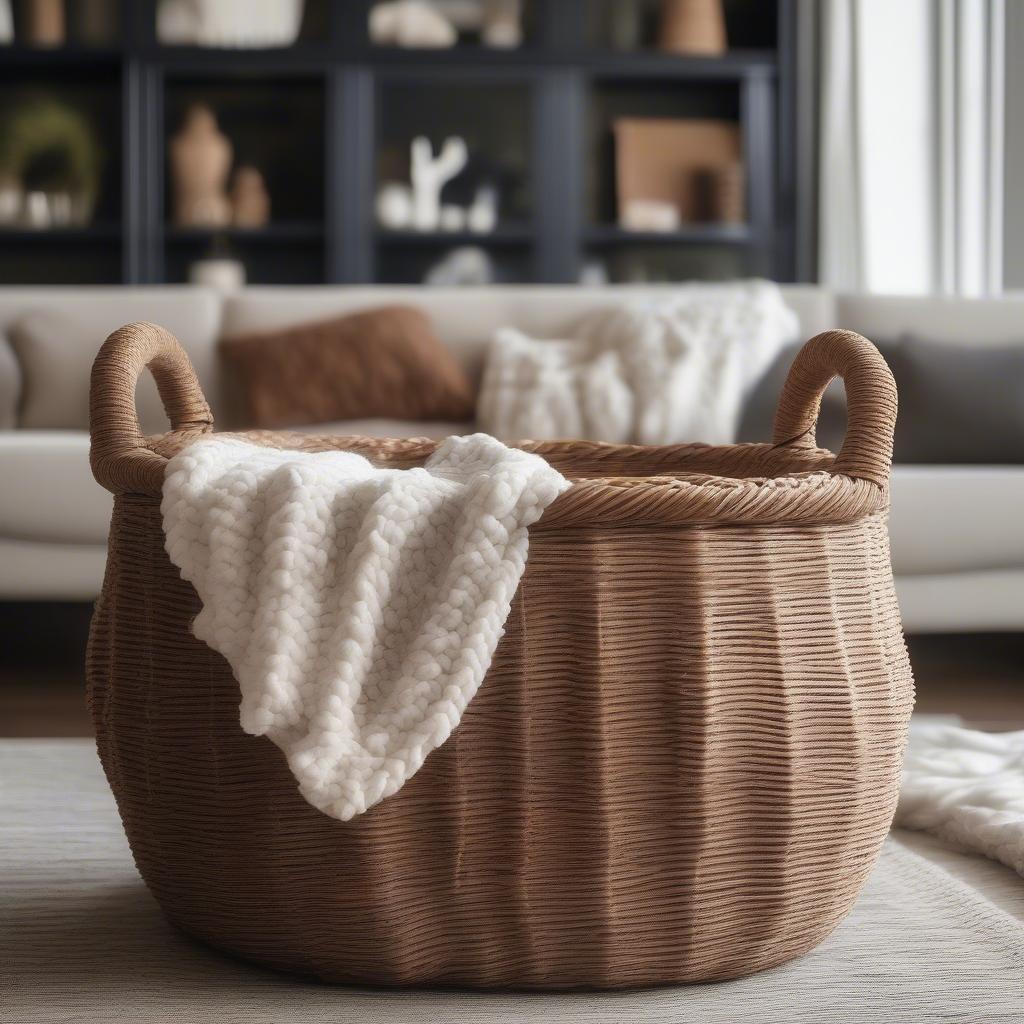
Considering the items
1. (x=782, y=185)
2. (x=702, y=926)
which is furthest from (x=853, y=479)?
(x=782, y=185)

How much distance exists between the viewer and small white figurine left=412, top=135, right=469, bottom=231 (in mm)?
4488

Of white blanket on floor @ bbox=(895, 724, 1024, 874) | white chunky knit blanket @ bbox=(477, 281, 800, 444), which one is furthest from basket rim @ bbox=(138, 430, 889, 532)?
white chunky knit blanket @ bbox=(477, 281, 800, 444)

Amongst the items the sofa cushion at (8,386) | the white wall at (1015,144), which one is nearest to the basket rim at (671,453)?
the sofa cushion at (8,386)

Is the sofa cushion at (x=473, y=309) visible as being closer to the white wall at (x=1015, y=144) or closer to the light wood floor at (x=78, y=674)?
the light wood floor at (x=78, y=674)

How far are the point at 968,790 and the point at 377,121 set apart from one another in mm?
3592

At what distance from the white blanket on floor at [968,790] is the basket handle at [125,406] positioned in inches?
31.1

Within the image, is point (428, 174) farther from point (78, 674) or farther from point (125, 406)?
point (125, 406)

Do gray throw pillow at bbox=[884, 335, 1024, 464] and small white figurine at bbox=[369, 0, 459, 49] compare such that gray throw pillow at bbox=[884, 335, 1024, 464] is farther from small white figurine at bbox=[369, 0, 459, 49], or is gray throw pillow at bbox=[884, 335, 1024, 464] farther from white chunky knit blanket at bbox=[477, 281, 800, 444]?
small white figurine at bbox=[369, 0, 459, 49]

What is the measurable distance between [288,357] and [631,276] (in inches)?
87.8

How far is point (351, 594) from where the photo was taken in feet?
2.63

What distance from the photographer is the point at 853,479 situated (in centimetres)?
92

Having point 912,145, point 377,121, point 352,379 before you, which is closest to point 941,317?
point 352,379

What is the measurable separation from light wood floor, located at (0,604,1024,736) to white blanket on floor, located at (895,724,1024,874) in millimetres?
293

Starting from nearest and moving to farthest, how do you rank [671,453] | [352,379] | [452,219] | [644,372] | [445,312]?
[671,453], [644,372], [352,379], [445,312], [452,219]
